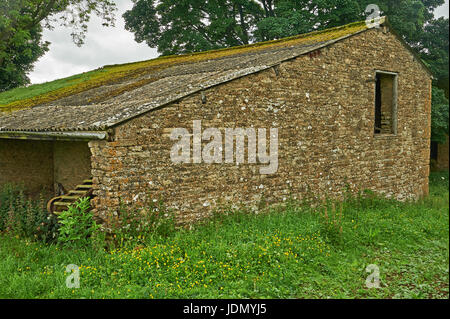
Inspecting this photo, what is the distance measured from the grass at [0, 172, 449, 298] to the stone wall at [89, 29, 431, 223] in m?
0.82

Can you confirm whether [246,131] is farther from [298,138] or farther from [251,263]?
[251,263]

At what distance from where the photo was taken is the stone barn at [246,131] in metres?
6.78

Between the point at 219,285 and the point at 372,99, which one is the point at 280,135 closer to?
the point at 372,99

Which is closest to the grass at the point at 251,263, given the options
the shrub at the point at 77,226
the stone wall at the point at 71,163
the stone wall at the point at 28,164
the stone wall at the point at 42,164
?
the shrub at the point at 77,226

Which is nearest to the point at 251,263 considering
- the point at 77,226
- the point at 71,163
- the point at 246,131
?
the point at 77,226

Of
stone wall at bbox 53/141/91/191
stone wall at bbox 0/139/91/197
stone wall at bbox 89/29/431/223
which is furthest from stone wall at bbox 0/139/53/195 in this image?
stone wall at bbox 89/29/431/223

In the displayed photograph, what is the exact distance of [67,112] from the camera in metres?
8.73

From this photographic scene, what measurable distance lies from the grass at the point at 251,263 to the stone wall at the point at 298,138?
82 cm

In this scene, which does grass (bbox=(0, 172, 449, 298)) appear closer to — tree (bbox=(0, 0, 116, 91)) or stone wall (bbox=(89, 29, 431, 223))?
stone wall (bbox=(89, 29, 431, 223))

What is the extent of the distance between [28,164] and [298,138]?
743cm

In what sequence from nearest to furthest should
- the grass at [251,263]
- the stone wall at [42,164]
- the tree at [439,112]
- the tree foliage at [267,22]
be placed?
the grass at [251,263]
the stone wall at [42,164]
the tree at [439,112]
the tree foliage at [267,22]

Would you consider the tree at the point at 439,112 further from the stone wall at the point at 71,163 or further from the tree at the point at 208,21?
the stone wall at the point at 71,163

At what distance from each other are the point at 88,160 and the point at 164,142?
3.87 metres
